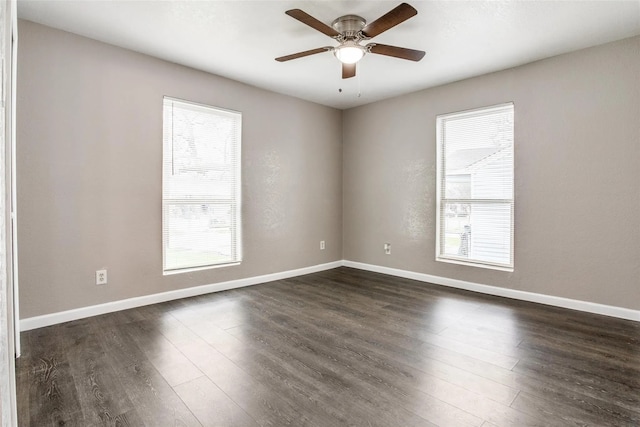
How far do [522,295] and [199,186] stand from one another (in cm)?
388

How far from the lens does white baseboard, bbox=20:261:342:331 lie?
9.39 feet

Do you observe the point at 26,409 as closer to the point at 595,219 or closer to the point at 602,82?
the point at 595,219

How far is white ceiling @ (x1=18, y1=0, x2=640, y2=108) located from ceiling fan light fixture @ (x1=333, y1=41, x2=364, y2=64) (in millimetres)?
234

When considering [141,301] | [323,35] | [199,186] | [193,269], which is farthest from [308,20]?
[141,301]

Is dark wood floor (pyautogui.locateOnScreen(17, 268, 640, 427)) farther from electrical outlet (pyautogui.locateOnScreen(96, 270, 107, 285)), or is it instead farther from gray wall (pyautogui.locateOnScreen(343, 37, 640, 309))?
gray wall (pyautogui.locateOnScreen(343, 37, 640, 309))

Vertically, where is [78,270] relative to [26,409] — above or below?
above

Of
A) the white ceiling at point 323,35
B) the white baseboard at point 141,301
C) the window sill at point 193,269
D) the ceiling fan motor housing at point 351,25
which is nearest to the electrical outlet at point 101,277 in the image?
the white baseboard at point 141,301

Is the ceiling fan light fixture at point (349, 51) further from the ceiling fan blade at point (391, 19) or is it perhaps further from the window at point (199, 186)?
the window at point (199, 186)

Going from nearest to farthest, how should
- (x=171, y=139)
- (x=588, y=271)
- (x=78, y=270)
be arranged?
1. (x=78, y=270)
2. (x=588, y=271)
3. (x=171, y=139)

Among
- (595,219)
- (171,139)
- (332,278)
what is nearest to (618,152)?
(595,219)

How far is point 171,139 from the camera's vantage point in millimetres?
3660

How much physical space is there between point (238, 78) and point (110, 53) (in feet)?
4.43

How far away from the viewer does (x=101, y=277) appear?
318 centimetres

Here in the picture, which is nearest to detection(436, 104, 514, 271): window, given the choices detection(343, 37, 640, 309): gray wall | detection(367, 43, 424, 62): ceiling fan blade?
detection(343, 37, 640, 309): gray wall
